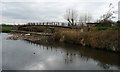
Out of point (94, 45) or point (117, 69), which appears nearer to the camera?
point (117, 69)

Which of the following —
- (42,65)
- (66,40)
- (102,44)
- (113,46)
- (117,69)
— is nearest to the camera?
(117,69)

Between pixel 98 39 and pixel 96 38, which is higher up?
pixel 96 38

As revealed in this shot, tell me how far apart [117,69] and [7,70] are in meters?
10.3

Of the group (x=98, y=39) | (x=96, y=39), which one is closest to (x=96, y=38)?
(x=96, y=39)

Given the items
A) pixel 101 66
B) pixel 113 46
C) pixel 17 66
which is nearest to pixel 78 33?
pixel 113 46

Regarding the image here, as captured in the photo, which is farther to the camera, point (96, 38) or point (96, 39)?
point (96, 38)

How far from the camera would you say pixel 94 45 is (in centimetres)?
3200

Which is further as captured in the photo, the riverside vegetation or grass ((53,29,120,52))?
the riverside vegetation

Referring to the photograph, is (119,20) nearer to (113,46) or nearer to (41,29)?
(113,46)

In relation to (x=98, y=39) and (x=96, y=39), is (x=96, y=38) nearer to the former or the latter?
(x=96, y=39)

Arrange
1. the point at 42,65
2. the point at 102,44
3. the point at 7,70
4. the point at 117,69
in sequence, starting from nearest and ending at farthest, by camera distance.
→ the point at 7,70, the point at 117,69, the point at 42,65, the point at 102,44

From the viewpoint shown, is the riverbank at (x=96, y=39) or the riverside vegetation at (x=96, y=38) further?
the riverside vegetation at (x=96, y=38)

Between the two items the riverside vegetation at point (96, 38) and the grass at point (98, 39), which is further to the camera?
the riverside vegetation at point (96, 38)

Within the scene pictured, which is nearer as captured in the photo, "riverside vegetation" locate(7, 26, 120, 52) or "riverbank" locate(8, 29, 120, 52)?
"riverbank" locate(8, 29, 120, 52)
